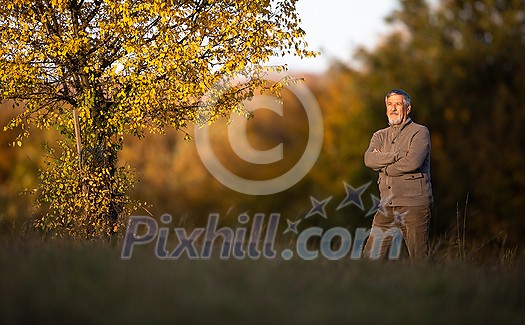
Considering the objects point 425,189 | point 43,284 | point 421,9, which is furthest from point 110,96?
point 421,9

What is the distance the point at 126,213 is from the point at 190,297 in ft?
21.1

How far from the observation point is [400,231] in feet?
25.6

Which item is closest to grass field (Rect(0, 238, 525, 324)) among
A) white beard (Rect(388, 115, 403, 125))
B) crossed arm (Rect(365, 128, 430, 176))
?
crossed arm (Rect(365, 128, 430, 176))

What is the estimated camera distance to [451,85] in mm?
34938

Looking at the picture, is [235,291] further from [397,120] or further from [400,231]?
[397,120]

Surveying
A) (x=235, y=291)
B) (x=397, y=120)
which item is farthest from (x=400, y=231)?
(x=235, y=291)

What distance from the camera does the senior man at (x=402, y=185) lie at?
7.55 m

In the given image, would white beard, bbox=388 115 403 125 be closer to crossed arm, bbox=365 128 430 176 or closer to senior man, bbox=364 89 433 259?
senior man, bbox=364 89 433 259

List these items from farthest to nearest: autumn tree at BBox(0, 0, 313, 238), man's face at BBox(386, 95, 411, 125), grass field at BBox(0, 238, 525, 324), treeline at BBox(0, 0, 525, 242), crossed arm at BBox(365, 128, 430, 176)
→ 1. treeline at BBox(0, 0, 525, 242)
2. autumn tree at BBox(0, 0, 313, 238)
3. man's face at BBox(386, 95, 411, 125)
4. crossed arm at BBox(365, 128, 430, 176)
5. grass field at BBox(0, 238, 525, 324)

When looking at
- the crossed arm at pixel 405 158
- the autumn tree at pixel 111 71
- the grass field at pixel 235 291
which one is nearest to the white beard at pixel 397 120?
the crossed arm at pixel 405 158

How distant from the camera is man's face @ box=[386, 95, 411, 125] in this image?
7.71m

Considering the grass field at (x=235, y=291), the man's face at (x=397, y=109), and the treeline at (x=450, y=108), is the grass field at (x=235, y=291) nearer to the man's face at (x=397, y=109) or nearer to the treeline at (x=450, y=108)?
the man's face at (x=397, y=109)

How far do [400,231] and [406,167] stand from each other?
729 mm

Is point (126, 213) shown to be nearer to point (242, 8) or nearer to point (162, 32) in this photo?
point (162, 32)
